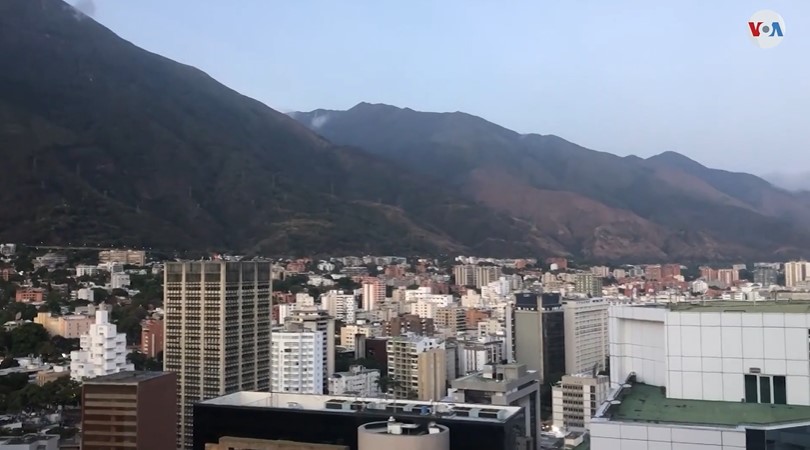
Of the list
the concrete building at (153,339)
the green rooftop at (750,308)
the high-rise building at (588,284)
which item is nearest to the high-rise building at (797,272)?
the high-rise building at (588,284)

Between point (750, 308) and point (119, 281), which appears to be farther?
point (119, 281)

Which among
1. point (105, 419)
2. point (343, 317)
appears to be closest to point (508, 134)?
point (343, 317)

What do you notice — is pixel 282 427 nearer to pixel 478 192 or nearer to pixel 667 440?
pixel 667 440

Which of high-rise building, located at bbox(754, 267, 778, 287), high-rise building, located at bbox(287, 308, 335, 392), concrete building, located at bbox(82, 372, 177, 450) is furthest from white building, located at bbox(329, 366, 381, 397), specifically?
high-rise building, located at bbox(754, 267, 778, 287)

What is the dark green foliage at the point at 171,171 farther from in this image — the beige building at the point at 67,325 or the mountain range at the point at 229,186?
the beige building at the point at 67,325

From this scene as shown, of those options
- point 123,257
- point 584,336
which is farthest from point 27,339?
point 123,257

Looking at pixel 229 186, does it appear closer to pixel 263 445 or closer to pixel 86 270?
pixel 86 270
